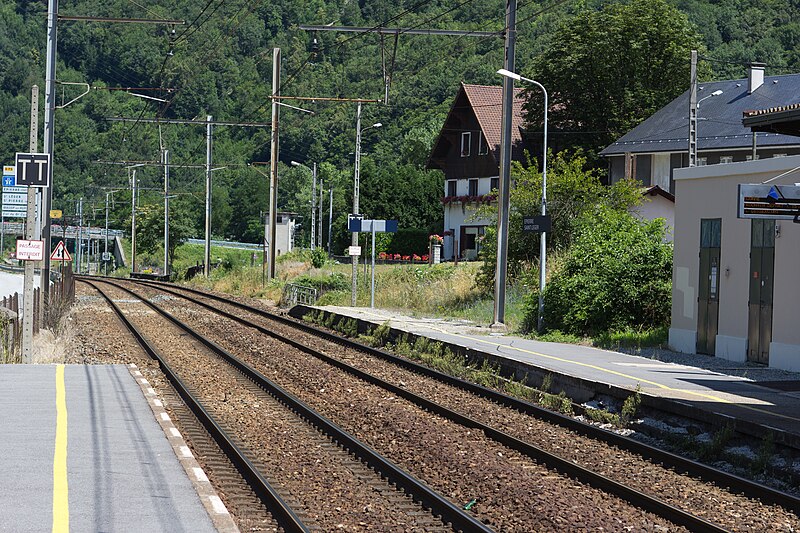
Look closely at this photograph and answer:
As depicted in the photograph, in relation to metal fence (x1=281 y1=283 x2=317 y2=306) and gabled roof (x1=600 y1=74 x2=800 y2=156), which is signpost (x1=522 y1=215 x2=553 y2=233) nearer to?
metal fence (x1=281 y1=283 x2=317 y2=306)

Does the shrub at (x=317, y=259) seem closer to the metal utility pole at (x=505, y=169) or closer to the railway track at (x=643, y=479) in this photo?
the metal utility pole at (x=505, y=169)

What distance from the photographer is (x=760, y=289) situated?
2259 cm

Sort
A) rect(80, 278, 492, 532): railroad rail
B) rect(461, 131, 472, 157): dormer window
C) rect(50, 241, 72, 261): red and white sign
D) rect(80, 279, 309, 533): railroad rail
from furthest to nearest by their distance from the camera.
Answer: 1. rect(461, 131, 472, 157): dormer window
2. rect(50, 241, 72, 261): red and white sign
3. rect(80, 278, 492, 532): railroad rail
4. rect(80, 279, 309, 533): railroad rail

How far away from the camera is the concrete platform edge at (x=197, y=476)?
9.20m

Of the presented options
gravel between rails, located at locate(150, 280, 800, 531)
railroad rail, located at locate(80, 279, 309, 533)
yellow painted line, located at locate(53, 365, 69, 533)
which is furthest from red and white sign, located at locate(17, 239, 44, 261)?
gravel between rails, located at locate(150, 280, 800, 531)

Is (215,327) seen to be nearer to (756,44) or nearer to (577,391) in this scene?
(577,391)

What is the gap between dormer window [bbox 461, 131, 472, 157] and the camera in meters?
75.3

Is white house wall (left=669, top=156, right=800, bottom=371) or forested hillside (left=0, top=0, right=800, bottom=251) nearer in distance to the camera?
white house wall (left=669, top=156, right=800, bottom=371)

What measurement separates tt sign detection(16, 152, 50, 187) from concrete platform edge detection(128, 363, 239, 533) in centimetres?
607

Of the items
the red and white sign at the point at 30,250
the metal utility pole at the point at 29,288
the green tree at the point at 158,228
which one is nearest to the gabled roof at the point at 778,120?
the red and white sign at the point at 30,250

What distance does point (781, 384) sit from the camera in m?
19.8

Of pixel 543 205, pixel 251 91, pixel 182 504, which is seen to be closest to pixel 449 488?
pixel 182 504

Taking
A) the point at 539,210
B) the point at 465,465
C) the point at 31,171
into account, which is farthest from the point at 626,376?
the point at 539,210

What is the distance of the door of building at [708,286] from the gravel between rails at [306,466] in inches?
399
